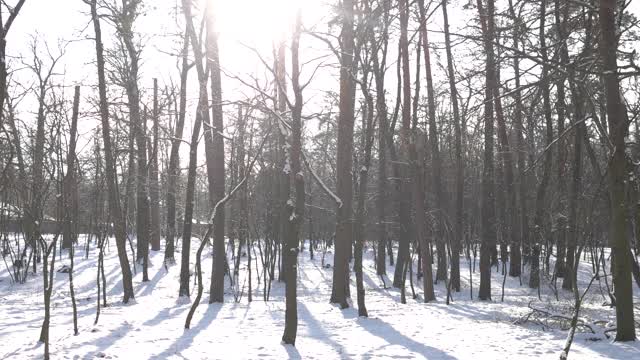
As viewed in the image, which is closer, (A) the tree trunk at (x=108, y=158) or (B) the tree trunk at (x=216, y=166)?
(A) the tree trunk at (x=108, y=158)

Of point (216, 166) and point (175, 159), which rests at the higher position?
point (175, 159)

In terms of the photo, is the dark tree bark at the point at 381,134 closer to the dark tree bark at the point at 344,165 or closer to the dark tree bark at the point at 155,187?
the dark tree bark at the point at 344,165

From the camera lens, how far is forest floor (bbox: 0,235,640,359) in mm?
8141

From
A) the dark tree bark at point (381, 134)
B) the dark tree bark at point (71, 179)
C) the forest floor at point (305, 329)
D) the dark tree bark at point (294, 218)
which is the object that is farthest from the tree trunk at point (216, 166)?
the dark tree bark at point (294, 218)

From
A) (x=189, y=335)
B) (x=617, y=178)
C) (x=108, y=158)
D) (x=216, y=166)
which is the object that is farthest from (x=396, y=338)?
(x=108, y=158)

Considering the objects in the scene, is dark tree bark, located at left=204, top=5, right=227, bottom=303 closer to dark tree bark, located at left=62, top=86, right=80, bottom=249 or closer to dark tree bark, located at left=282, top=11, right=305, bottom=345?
dark tree bark, located at left=62, top=86, right=80, bottom=249

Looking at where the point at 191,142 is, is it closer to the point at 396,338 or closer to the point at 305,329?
the point at 305,329

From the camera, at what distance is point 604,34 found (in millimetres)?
7613

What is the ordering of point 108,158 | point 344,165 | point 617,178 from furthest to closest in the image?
point 108,158, point 344,165, point 617,178

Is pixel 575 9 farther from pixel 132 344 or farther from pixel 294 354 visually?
pixel 132 344

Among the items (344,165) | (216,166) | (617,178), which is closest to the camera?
(617,178)

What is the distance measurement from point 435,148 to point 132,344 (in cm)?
1193

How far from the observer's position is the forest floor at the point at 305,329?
8.14 metres

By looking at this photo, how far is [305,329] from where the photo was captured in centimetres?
1049
